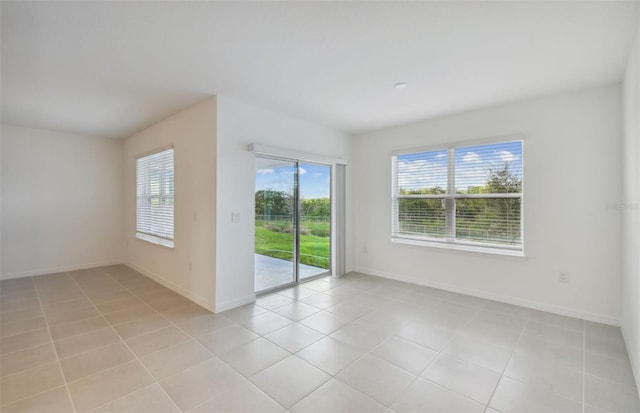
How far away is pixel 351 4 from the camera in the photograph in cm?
188

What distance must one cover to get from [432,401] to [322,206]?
3478mm

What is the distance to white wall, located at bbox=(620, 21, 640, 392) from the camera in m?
2.21

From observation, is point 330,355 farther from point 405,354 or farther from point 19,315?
point 19,315

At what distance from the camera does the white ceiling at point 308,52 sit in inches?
77.0

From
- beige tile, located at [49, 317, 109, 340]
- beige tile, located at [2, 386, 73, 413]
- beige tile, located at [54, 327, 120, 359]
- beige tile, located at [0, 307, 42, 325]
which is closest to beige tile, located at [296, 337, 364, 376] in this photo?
beige tile, located at [2, 386, 73, 413]

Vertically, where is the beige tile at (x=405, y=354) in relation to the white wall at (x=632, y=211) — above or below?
below

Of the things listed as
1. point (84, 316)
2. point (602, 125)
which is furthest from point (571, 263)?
point (84, 316)

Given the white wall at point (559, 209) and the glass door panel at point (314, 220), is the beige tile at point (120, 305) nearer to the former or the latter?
the glass door panel at point (314, 220)

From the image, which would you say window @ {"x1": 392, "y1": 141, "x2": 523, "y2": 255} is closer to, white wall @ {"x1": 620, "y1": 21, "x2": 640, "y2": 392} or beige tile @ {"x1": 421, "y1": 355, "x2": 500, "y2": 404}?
white wall @ {"x1": 620, "y1": 21, "x2": 640, "y2": 392}

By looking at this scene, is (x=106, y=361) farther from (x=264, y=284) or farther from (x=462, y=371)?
(x=462, y=371)

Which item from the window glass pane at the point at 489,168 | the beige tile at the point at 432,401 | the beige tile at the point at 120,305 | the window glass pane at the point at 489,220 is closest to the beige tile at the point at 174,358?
the beige tile at the point at 120,305

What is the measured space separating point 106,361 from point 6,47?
9.00 feet

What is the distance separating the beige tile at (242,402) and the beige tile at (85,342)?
152 centimetres

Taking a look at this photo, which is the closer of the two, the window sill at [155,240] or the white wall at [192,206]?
the white wall at [192,206]
